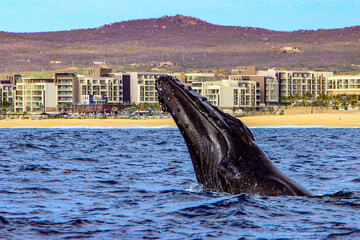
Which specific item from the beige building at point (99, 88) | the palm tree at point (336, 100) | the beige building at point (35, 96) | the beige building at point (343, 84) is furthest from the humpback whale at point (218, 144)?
the beige building at point (343, 84)

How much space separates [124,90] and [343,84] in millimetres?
68098

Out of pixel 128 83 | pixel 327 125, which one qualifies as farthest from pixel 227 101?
pixel 327 125

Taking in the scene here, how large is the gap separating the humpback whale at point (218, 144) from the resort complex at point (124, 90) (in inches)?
5661

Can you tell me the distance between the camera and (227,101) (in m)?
156

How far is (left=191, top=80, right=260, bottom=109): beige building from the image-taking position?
156 metres

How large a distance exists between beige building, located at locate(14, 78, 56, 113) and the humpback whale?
157782mm

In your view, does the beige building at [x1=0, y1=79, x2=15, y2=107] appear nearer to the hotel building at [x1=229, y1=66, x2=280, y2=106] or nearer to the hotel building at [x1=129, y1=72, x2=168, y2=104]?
the hotel building at [x1=129, y1=72, x2=168, y2=104]

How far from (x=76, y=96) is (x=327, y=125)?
91.5 m

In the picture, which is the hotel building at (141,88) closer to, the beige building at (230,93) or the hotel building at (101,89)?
the hotel building at (101,89)

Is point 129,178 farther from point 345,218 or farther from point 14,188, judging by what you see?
point 345,218

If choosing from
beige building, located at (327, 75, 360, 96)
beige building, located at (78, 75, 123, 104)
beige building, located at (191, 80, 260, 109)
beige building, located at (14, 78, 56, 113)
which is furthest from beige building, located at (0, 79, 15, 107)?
beige building, located at (327, 75, 360, 96)

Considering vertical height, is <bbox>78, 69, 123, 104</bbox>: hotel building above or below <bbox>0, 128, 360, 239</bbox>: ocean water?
above

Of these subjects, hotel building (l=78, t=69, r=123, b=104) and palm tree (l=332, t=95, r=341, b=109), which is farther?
hotel building (l=78, t=69, r=123, b=104)

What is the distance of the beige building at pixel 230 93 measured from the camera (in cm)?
15562
